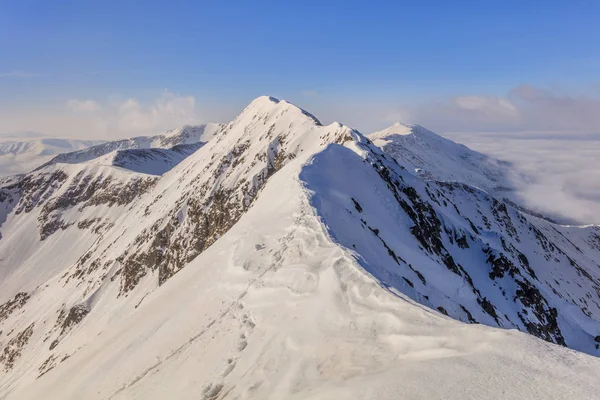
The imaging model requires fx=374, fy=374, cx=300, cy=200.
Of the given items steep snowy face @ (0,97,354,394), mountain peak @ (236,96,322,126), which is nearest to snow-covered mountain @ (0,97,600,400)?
steep snowy face @ (0,97,354,394)

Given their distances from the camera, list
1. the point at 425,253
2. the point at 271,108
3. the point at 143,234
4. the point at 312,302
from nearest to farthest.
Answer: the point at 312,302
the point at 425,253
the point at 143,234
the point at 271,108

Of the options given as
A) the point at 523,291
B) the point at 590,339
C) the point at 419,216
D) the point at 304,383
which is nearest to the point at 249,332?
the point at 304,383

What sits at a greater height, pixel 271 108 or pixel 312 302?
pixel 271 108

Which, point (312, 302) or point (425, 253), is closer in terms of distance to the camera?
point (312, 302)

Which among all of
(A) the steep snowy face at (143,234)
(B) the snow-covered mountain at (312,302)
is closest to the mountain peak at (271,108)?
(A) the steep snowy face at (143,234)

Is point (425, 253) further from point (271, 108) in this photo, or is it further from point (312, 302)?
point (271, 108)

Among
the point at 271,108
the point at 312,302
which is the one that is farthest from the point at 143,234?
the point at 312,302

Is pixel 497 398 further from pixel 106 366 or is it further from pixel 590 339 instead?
pixel 590 339

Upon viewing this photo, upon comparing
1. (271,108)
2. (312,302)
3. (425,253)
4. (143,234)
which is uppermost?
(271,108)

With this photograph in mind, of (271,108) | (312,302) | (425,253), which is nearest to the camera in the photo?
(312,302)
